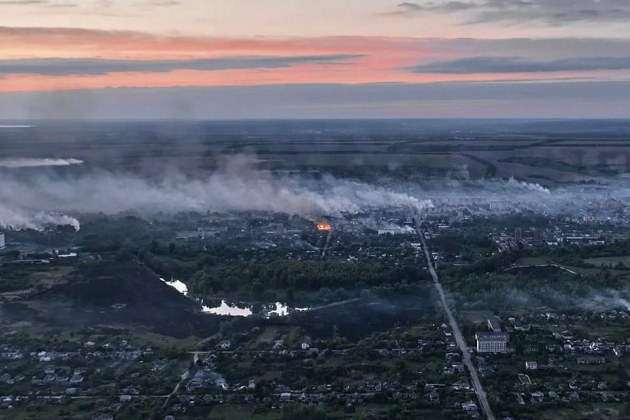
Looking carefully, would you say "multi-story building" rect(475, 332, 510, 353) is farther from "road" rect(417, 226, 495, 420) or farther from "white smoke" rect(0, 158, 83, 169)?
"white smoke" rect(0, 158, 83, 169)

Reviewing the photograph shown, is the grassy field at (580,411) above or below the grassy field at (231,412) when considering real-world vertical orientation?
above

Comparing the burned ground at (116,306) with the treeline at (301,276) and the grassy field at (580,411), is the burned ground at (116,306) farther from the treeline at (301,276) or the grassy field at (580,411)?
the grassy field at (580,411)

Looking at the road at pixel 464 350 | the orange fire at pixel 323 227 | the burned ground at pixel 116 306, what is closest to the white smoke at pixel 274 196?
the orange fire at pixel 323 227

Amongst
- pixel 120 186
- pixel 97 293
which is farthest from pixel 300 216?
pixel 97 293

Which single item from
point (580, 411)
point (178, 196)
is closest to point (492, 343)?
point (580, 411)

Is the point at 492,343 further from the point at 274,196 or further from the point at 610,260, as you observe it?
the point at 274,196

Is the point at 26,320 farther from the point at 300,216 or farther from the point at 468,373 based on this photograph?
the point at 300,216

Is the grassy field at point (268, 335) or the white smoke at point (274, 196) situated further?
the white smoke at point (274, 196)
